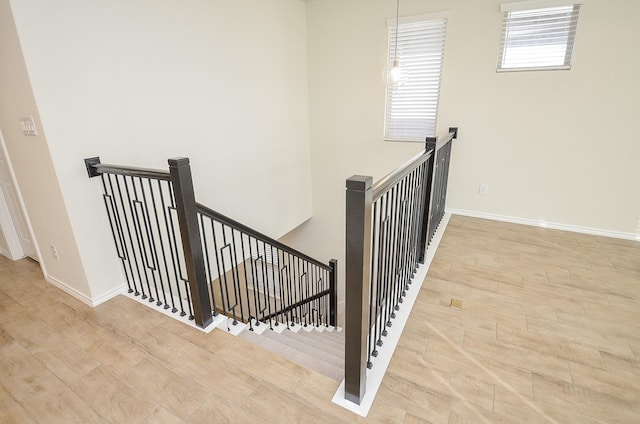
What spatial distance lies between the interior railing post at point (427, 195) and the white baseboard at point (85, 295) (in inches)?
98.2

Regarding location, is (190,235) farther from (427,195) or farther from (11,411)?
(427,195)

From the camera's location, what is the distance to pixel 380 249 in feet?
5.40

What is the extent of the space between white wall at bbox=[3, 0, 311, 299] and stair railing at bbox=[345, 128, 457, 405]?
2028 mm

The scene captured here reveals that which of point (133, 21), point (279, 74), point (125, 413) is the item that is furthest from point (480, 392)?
point (279, 74)

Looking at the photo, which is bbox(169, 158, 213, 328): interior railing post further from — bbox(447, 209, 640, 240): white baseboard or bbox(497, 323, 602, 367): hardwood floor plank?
bbox(447, 209, 640, 240): white baseboard

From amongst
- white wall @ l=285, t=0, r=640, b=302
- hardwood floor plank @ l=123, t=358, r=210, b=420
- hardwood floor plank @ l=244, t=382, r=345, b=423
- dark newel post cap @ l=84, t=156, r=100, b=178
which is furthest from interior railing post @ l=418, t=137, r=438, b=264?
dark newel post cap @ l=84, t=156, r=100, b=178

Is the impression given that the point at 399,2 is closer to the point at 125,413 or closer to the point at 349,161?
the point at 349,161

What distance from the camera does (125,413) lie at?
1518 mm

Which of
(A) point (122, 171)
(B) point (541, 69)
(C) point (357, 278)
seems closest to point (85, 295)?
(A) point (122, 171)

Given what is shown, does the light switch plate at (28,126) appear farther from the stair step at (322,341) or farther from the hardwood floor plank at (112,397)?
the stair step at (322,341)

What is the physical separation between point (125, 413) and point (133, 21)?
266cm

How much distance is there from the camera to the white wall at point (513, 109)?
3064 millimetres

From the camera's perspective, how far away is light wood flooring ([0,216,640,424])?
1505 millimetres

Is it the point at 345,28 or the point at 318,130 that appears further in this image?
the point at 318,130
